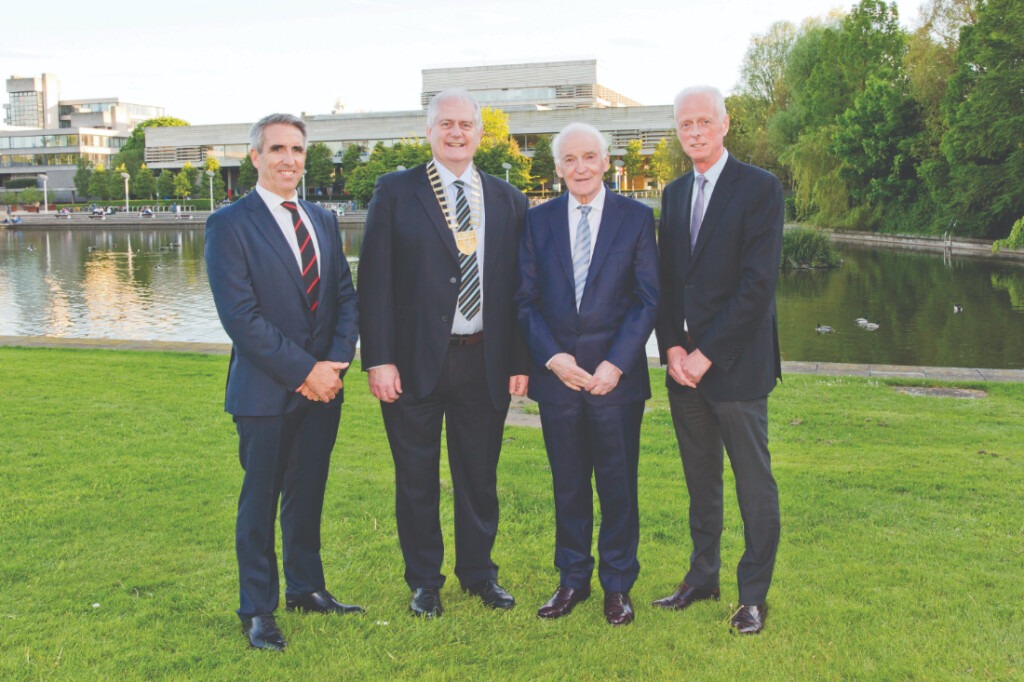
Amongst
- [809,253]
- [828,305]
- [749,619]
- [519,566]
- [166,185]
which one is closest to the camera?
[749,619]

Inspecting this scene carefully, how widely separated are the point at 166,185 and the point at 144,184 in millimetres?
2638

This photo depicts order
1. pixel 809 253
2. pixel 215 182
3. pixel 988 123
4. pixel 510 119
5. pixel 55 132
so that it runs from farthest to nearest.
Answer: pixel 55 132 < pixel 215 182 < pixel 510 119 < pixel 988 123 < pixel 809 253

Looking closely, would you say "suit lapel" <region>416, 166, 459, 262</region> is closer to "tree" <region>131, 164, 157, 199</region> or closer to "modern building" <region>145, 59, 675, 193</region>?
"modern building" <region>145, 59, 675, 193</region>

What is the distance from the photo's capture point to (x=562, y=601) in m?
3.68

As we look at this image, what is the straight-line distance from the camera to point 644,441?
6414 mm

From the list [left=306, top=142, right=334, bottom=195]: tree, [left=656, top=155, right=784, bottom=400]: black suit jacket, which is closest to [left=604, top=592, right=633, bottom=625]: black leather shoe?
[left=656, top=155, right=784, bottom=400]: black suit jacket

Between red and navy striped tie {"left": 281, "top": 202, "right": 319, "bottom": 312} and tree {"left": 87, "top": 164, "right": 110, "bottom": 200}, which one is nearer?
red and navy striped tie {"left": 281, "top": 202, "right": 319, "bottom": 312}

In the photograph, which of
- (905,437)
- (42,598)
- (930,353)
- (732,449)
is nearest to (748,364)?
(732,449)

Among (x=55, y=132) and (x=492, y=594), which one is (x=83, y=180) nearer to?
(x=55, y=132)

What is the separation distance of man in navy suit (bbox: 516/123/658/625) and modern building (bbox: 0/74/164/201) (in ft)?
376

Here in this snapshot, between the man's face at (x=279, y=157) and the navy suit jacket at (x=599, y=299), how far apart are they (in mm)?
983

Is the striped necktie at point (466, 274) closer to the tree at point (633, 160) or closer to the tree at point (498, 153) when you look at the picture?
the tree at point (498, 153)

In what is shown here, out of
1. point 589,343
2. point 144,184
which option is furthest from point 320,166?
point 589,343

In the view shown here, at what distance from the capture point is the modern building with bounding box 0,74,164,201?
113188 millimetres
